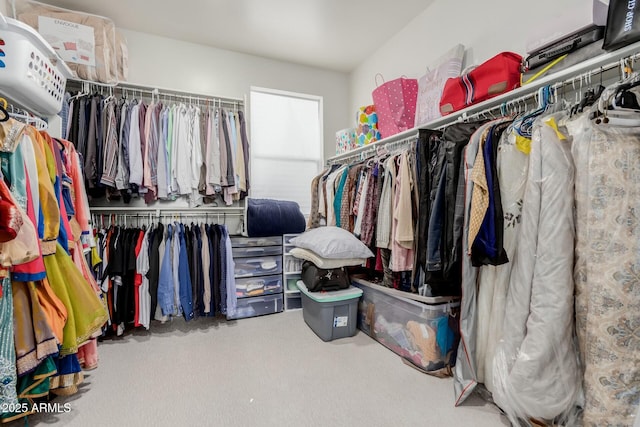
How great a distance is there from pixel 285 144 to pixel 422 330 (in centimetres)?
254

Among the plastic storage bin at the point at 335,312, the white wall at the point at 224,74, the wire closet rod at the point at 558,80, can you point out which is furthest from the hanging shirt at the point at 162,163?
the wire closet rod at the point at 558,80

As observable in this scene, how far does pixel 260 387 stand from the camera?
63.8 inches

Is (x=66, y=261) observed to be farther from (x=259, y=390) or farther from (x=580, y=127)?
(x=580, y=127)

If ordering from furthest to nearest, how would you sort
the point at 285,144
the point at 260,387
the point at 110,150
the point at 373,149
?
the point at 285,144
the point at 373,149
the point at 110,150
the point at 260,387

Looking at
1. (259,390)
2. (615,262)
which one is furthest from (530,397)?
(259,390)

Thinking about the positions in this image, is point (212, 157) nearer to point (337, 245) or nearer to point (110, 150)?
point (110, 150)

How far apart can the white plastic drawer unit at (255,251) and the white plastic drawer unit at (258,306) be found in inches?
16.5

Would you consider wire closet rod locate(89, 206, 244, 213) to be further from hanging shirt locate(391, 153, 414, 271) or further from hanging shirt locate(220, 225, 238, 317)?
hanging shirt locate(391, 153, 414, 271)

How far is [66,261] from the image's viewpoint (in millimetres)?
1407

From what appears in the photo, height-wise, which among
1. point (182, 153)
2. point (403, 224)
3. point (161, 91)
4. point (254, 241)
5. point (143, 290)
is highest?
point (161, 91)

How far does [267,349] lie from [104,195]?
2.03 m

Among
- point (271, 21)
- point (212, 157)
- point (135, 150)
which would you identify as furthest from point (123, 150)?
point (271, 21)

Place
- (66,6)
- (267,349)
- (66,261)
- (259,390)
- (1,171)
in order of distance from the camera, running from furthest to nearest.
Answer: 1. (66,6)
2. (267,349)
3. (259,390)
4. (66,261)
5. (1,171)

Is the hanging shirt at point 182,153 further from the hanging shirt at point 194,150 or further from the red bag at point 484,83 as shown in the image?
the red bag at point 484,83
